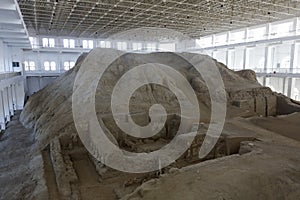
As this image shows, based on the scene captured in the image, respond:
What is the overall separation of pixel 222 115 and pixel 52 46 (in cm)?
2678

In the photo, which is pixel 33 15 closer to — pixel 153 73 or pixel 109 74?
pixel 109 74

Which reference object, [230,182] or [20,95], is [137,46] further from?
[230,182]

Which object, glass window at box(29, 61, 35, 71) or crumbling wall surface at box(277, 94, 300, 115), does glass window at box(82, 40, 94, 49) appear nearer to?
glass window at box(29, 61, 35, 71)

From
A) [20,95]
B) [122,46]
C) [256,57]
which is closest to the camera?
[20,95]

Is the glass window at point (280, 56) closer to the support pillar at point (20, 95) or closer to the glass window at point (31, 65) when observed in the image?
the support pillar at point (20, 95)

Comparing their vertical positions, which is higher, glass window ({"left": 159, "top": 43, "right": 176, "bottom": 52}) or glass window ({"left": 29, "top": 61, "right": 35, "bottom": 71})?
glass window ({"left": 159, "top": 43, "right": 176, "bottom": 52})

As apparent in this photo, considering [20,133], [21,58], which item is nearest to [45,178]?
[20,133]

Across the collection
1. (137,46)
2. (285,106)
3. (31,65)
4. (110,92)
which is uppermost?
(137,46)

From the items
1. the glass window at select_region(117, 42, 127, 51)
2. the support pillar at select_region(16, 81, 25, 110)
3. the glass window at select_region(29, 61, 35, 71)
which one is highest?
the glass window at select_region(117, 42, 127, 51)

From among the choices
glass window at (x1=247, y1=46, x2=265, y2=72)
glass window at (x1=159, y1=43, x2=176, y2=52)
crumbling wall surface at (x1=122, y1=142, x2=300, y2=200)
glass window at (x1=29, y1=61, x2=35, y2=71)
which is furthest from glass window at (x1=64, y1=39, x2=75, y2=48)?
crumbling wall surface at (x1=122, y1=142, x2=300, y2=200)

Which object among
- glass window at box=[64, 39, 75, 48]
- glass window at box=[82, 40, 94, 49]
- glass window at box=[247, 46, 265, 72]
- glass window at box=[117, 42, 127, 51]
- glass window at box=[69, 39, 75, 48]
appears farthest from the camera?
glass window at box=[117, 42, 127, 51]

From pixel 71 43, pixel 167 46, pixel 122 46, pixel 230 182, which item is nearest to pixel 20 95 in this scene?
pixel 71 43

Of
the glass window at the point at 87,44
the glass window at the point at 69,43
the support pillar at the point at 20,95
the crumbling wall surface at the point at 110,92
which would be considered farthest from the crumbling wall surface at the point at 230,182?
the glass window at the point at 87,44

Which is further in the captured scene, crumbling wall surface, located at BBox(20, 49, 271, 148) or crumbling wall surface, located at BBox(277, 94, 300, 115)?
crumbling wall surface, located at BBox(277, 94, 300, 115)
